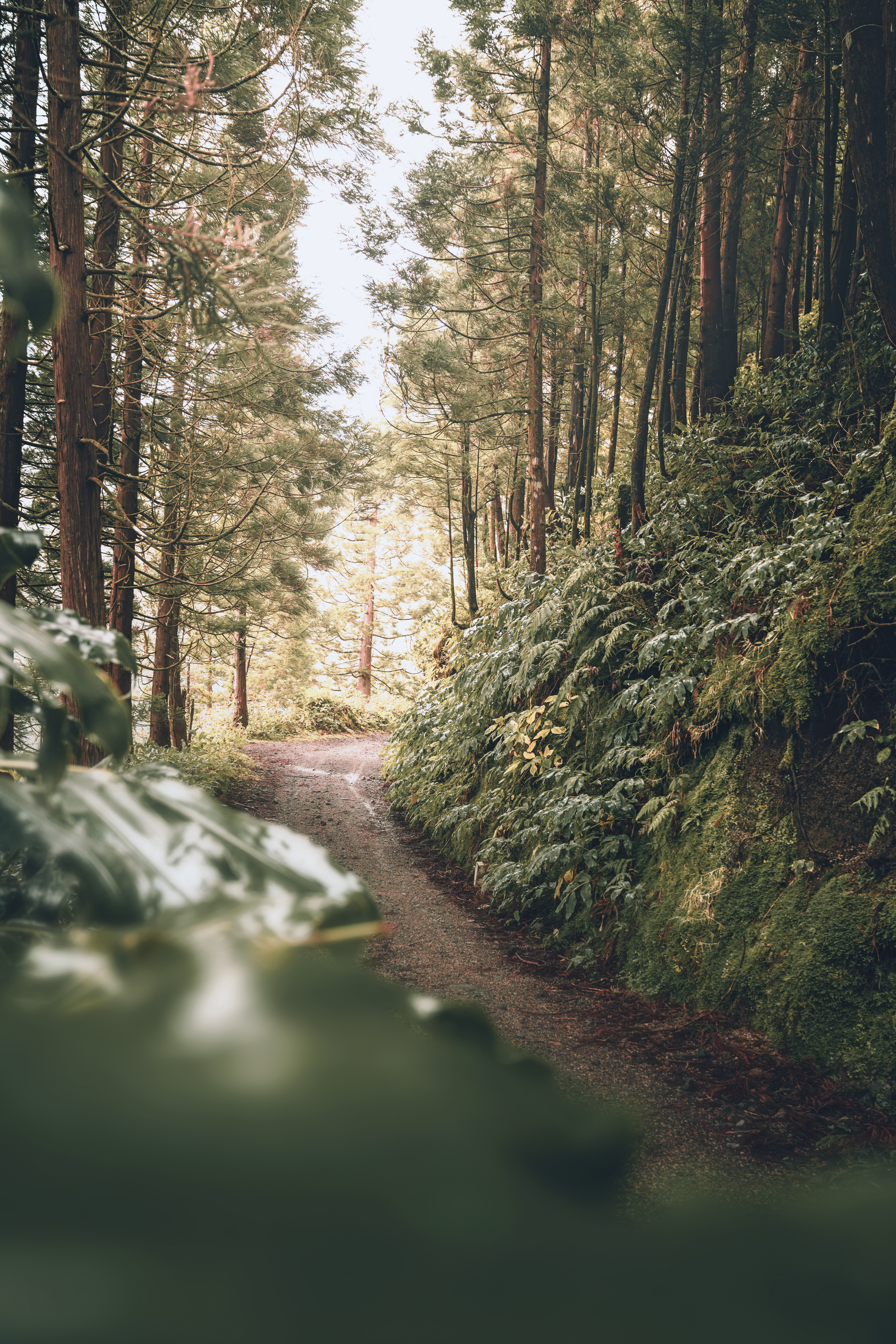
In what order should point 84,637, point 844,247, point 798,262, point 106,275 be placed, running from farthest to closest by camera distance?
point 798,262
point 844,247
point 106,275
point 84,637

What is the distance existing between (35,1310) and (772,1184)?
3.34 metres

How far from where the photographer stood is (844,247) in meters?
6.71

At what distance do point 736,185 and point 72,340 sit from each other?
8.96 metres

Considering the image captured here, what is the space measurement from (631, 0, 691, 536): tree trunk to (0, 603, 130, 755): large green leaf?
300 inches

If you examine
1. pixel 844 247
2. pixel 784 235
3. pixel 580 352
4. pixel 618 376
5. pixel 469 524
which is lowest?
pixel 469 524

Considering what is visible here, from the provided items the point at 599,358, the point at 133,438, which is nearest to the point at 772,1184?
the point at 133,438

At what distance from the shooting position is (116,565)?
22.7 feet

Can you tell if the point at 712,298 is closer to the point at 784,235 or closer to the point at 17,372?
the point at 784,235

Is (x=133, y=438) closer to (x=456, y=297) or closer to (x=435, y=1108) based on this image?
(x=456, y=297)

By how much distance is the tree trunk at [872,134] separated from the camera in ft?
15.8

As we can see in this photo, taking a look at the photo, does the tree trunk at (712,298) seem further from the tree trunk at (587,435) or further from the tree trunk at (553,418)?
the tree trunk at (553,418)

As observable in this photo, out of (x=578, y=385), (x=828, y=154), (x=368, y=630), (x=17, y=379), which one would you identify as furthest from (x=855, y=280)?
(x=368, y=630)

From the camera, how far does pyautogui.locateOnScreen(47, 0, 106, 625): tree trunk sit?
399 cm

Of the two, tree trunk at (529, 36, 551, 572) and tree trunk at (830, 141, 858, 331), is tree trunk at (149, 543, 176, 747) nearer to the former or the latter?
tree trunk at (529, 36, 551, 572)
